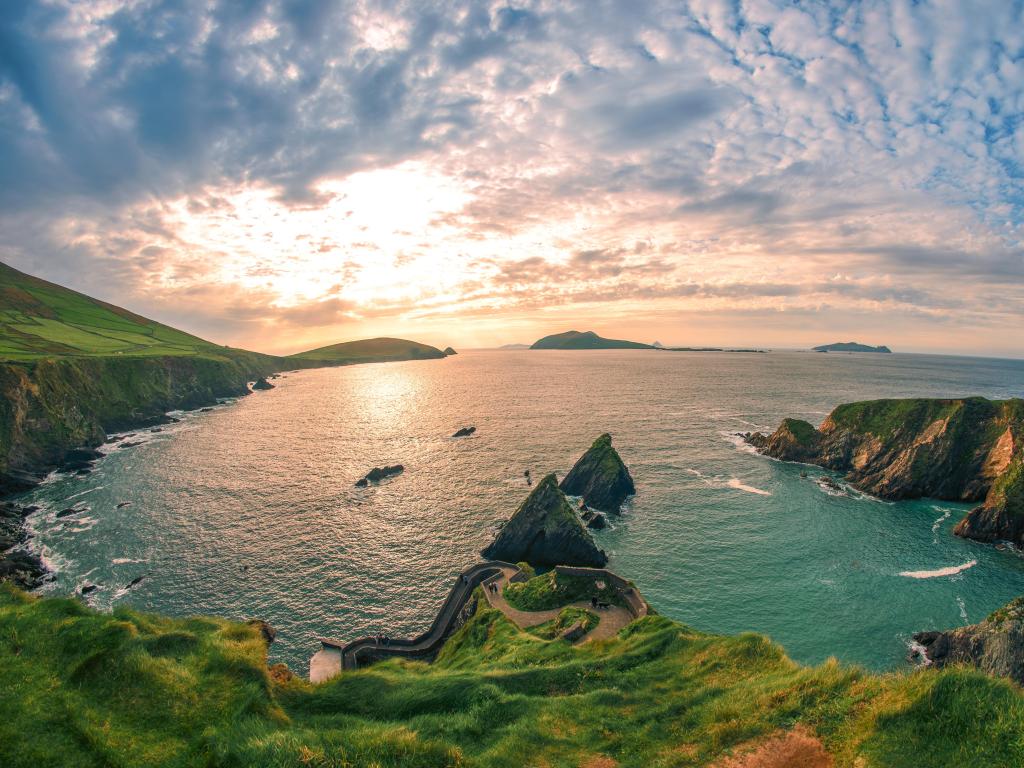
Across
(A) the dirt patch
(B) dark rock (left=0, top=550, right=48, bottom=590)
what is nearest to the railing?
(A) the dirt patch

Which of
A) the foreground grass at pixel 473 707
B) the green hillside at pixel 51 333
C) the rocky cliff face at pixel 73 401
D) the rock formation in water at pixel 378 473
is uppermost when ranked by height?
the green hillside at pixel 51 333

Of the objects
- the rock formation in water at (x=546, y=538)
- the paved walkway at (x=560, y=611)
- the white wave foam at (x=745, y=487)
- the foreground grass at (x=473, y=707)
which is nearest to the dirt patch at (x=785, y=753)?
the foreground grass at (x=473, y=707)

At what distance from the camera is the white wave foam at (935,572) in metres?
52.2

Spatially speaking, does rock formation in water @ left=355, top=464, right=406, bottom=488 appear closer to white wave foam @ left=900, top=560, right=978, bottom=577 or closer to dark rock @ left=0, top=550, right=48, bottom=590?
dark rock @ left=0, top=550, right=48, bottom=590

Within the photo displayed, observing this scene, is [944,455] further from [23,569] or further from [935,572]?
[23,569]

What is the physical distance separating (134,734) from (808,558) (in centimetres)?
6644

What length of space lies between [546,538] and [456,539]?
Result: 1371cm

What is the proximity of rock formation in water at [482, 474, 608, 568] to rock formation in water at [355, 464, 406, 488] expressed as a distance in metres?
35.6

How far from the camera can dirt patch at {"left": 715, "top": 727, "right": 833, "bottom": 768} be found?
48.9 ft

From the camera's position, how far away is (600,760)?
17.2 metres

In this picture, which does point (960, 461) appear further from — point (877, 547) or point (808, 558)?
point (808, 558)

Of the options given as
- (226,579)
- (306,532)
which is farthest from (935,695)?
(306,532)

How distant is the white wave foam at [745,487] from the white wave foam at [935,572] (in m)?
23.8

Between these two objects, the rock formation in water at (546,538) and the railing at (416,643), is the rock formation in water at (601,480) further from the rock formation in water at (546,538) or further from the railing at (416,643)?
the railing at (416,643)
